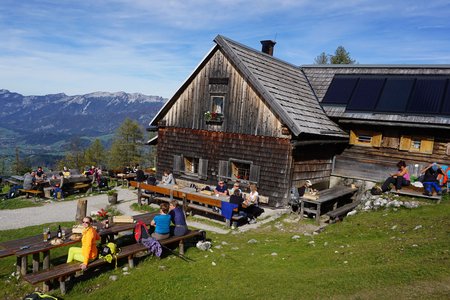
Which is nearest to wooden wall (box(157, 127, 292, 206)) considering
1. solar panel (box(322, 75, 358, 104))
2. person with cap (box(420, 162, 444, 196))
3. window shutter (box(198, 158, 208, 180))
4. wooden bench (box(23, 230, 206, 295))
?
window shutter (box(198, 158, 208, 180))

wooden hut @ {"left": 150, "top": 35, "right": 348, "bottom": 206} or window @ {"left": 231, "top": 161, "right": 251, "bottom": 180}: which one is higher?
wooden hut @ {"left": 150, "top": 35, "right": 348, "bottom": 206}

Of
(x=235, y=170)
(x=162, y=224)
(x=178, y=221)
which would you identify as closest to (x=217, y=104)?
(x=235, y=170)

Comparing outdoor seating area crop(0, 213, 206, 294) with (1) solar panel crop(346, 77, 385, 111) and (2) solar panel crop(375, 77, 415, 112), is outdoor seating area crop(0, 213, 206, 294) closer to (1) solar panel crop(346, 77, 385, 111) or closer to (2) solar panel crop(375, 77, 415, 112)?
(1) solar panel crop(346, 77, 385, 111)

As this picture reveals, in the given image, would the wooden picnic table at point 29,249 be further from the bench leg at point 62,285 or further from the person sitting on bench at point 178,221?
the person sitting on bench at point 178,221

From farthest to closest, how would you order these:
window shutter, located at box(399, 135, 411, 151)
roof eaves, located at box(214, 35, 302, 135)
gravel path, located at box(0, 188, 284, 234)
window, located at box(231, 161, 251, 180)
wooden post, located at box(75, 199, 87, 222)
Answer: window, located at box(231, 161, 251, 180) < window shutter, located at box(399, 135, 411, 151) < roof eaves, located at box(214, 35, 302, 135) < gravel path, located at box(0, 188, 284, 234) < wooden post, located at box(75, 199, 87, 222)

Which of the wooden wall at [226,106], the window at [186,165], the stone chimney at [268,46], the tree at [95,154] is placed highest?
the stone chimney at [268,46]

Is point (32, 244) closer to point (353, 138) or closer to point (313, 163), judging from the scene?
point (313, 163)

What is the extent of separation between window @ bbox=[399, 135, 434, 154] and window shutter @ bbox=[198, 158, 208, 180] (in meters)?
10.1

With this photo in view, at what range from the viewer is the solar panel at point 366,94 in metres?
18.7

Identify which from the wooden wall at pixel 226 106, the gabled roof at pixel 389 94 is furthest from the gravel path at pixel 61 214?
the gabled roof at pixel 389 94

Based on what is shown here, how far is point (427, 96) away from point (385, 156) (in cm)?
360

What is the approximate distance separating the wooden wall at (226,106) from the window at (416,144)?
6.68 meters

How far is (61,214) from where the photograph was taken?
1719cm

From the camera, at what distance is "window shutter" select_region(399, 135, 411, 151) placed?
17.8 m
